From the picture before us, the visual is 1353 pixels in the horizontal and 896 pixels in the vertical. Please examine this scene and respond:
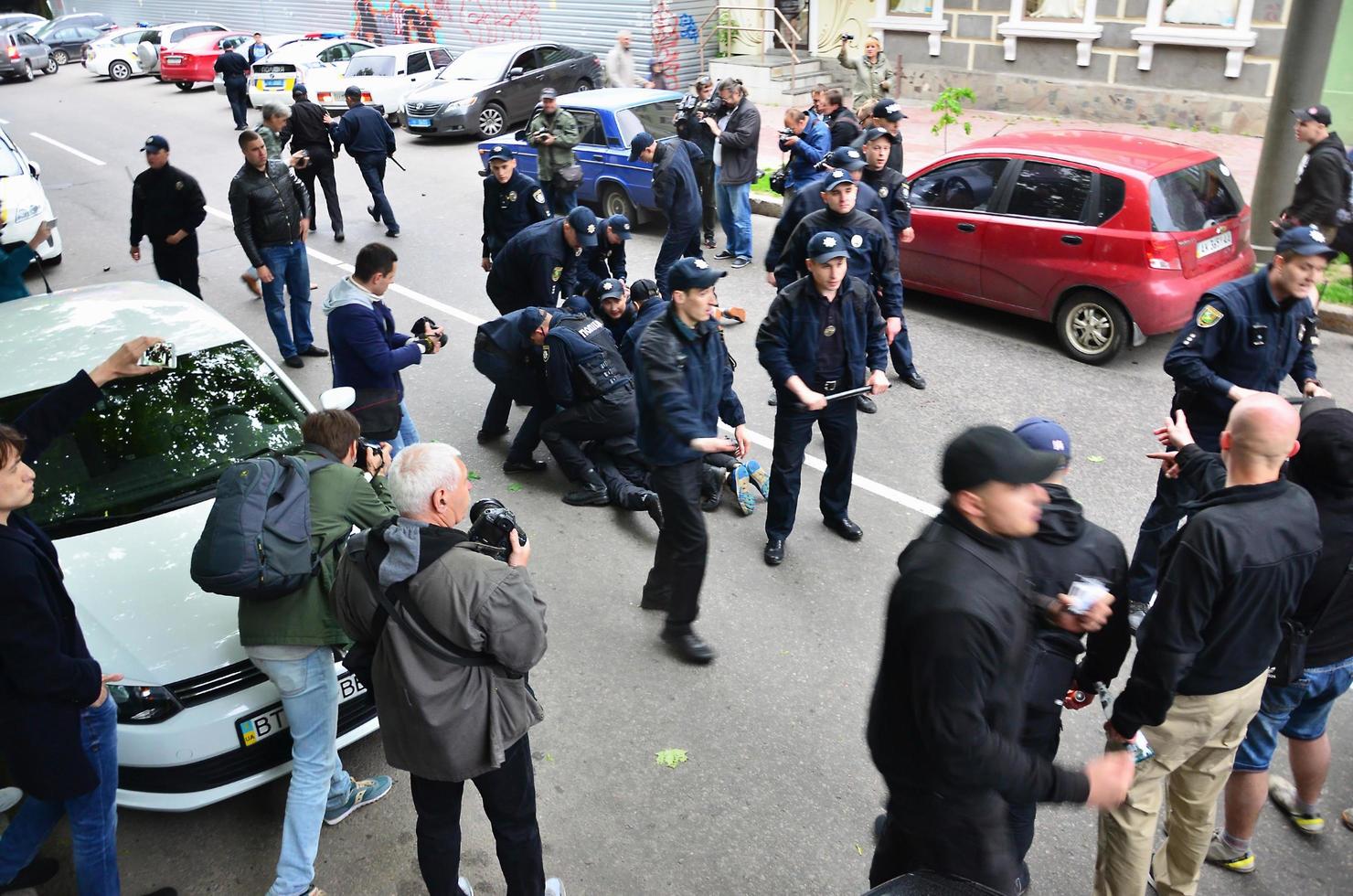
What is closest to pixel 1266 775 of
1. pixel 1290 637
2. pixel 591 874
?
pixel 1290 637

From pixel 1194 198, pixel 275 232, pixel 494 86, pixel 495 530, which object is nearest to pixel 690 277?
pixel 495 530

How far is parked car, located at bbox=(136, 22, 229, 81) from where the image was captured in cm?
2712

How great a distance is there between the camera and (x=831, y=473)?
6.27 m

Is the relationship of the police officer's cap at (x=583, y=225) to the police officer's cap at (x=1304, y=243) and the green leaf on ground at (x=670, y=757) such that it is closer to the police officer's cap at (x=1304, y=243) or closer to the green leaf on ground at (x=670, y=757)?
the green leaf on ground at (x=670, y=757)

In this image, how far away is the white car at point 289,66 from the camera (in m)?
21.6

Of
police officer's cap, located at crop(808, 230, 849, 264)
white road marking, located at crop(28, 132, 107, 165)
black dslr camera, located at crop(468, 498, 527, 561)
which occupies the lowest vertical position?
white road marking, located at crop(28, 132, 107, 165)

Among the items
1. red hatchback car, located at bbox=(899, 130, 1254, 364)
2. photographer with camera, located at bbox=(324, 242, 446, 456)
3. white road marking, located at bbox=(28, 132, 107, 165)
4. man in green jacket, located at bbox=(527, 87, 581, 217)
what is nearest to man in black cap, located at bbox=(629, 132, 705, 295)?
man in green jacket, located at bbox=(527, 87, 581, 217)

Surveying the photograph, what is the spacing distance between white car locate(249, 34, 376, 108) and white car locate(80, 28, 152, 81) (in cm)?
957

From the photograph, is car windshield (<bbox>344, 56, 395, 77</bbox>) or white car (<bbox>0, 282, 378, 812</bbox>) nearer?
white car (<bbox>0, 282, 378, 812</bbox>)

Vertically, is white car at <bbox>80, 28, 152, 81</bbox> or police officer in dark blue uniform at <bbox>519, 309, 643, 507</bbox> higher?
white car at <bbox>80, 28, 152, 81</bbox>

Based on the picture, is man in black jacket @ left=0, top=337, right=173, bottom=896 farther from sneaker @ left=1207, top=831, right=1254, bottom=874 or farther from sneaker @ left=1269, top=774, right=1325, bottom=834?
sneaker @ left=1269, top=774, right=1325, bottom=834

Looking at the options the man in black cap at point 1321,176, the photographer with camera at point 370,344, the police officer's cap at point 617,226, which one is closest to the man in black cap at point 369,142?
the police officer's cap at point 617,226

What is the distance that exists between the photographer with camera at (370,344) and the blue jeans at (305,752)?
2.09m

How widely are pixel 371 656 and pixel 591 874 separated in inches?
55.3
